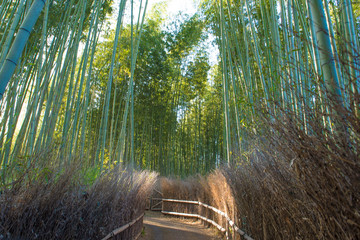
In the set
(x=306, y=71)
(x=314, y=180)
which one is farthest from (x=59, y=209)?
(x=306, y=71)

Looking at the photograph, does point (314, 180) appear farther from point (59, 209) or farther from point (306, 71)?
point (59, 209)

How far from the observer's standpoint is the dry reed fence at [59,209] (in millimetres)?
1663

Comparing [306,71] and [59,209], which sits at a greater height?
[306,71]

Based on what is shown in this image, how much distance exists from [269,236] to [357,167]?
1755mm

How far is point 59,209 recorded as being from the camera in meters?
1.96

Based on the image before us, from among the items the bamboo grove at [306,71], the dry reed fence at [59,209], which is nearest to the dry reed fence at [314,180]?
the bamboo grove at [306,71]

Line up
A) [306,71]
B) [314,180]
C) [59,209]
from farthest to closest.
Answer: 1. [59,209]
2. [306,71]
3. [314,180]

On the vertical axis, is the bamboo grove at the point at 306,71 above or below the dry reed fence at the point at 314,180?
above

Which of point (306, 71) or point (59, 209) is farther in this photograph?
point (59, 209)

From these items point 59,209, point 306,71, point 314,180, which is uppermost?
point 306,71

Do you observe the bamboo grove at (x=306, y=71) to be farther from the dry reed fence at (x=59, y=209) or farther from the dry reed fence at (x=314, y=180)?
the dry reed fence at (x=59, y=209)

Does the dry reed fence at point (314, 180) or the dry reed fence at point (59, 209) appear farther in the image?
the dry reed fence at point (59, 209)

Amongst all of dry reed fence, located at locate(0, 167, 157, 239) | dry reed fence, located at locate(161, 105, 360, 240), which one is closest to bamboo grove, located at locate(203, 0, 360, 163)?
dry reed fence, located at locate(161, 105, 360, 240)

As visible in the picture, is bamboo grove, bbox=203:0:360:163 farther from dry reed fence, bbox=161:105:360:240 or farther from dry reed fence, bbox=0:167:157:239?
dry reed fence, bbox=0:167:157:239
